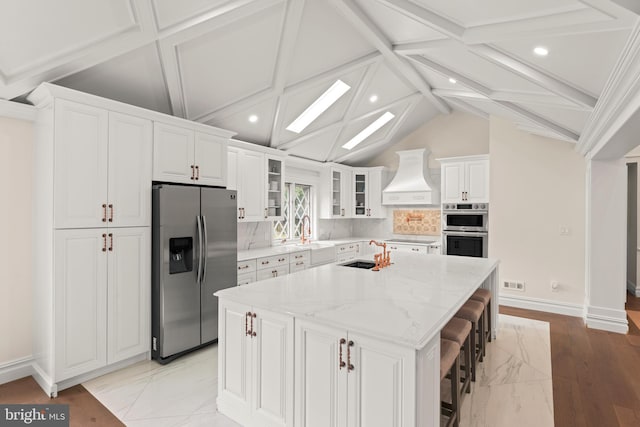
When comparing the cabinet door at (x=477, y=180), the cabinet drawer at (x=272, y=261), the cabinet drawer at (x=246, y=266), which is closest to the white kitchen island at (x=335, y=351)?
the cabinet drawer at (x=246, y=266)

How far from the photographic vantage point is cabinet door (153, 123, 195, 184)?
3170 mm

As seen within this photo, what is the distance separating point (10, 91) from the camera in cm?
261

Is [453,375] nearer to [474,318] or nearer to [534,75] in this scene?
[474,318]

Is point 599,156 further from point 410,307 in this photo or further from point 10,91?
point 10,91

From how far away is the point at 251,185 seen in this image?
459 centimetres

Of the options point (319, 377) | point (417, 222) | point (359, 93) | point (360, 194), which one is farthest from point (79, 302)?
point (417, 222)

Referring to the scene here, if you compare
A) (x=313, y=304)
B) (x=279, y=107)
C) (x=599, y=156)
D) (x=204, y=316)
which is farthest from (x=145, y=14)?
(x=599, y=156)

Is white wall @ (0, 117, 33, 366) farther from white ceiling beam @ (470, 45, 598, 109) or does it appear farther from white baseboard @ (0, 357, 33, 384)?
white ceiling beam @ (470, 45, 598, 109)

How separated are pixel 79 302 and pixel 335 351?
2218mm

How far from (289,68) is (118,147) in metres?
1.88

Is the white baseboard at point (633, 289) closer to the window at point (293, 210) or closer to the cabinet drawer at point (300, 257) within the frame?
the cabinet drawer at point (300, 257)

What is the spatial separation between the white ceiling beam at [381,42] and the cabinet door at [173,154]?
1.90 m

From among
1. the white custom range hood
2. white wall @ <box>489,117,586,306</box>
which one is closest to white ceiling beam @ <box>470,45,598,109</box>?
white wall @ <box>489,117,586,306</box>

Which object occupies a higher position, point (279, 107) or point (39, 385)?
point (279, 107)
